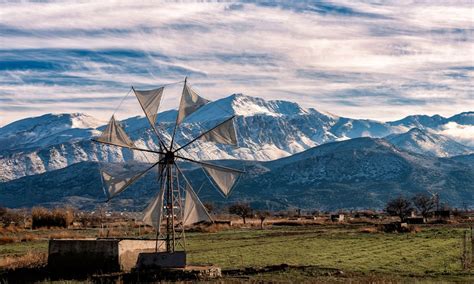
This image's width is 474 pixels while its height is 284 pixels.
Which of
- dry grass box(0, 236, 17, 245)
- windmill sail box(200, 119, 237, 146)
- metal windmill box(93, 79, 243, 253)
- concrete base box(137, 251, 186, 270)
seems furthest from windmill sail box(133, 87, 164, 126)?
dry grass box(0, 236, 17, 245)

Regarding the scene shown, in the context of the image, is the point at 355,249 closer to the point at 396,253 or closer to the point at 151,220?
the point at 396,253

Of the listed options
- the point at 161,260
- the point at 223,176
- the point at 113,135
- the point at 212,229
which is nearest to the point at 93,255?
the point at 161,260

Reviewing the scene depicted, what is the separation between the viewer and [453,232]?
77438mm

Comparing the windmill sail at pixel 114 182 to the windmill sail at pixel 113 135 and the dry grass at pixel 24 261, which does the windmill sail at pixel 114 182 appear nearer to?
the windmill sail at pixel 113 135

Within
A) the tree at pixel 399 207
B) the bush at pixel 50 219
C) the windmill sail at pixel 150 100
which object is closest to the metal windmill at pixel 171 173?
the windmill sail at pixel 150 100

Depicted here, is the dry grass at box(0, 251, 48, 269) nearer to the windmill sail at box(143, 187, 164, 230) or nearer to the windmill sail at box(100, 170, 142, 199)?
the windmill sail at box(100, 170, 142, 199)

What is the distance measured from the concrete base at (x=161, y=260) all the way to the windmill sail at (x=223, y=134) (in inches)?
269

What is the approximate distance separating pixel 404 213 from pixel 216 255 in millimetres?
103902

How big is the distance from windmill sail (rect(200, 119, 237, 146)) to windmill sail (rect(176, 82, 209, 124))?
174 centimetres

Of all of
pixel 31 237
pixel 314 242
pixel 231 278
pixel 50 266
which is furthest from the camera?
pixel 31 237

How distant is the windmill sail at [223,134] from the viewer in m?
42.4

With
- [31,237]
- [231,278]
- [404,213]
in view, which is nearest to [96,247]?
[231,278]

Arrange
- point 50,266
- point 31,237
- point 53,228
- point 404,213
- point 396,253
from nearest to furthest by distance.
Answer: point 50,266
point 396,253
point 31,237
point 53,228
point 404,213

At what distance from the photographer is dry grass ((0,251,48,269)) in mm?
45888
